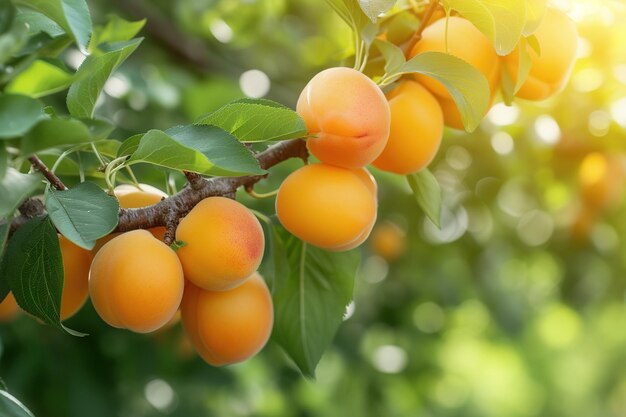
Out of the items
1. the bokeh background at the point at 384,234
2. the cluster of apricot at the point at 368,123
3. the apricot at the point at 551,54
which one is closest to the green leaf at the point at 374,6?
the cluster of apricot at the point at 368,123

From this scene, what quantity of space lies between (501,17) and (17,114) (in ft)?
1.23

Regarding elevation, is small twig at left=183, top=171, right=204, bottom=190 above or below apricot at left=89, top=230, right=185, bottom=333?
above

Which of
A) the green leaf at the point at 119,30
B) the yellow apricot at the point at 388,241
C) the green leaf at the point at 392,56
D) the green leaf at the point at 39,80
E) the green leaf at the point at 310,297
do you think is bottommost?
the yellow apricot at the point at 388,241

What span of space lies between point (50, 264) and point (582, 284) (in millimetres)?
1549

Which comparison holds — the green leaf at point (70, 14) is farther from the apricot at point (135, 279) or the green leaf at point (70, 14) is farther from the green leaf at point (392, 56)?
the green leaf at point (392, 56)

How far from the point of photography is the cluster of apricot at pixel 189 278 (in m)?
0.56

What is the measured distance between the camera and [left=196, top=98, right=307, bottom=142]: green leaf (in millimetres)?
559

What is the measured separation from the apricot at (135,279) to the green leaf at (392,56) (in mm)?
248

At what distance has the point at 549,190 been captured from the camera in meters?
1.53

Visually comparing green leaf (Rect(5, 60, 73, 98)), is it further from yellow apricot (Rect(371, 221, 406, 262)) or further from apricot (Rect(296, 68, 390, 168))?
yellow apricot (Rect(371, 221, 406, 262))

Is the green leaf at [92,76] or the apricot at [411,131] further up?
the green leaf at [92,76]

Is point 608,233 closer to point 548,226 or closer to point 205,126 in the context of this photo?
point 548,226

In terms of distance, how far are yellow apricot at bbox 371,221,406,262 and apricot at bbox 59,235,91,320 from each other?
118 centimetres

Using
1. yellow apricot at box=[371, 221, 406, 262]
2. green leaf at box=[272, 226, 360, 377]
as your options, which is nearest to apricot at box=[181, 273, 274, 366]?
green leaf at box=[272, 226, 360, 377]
